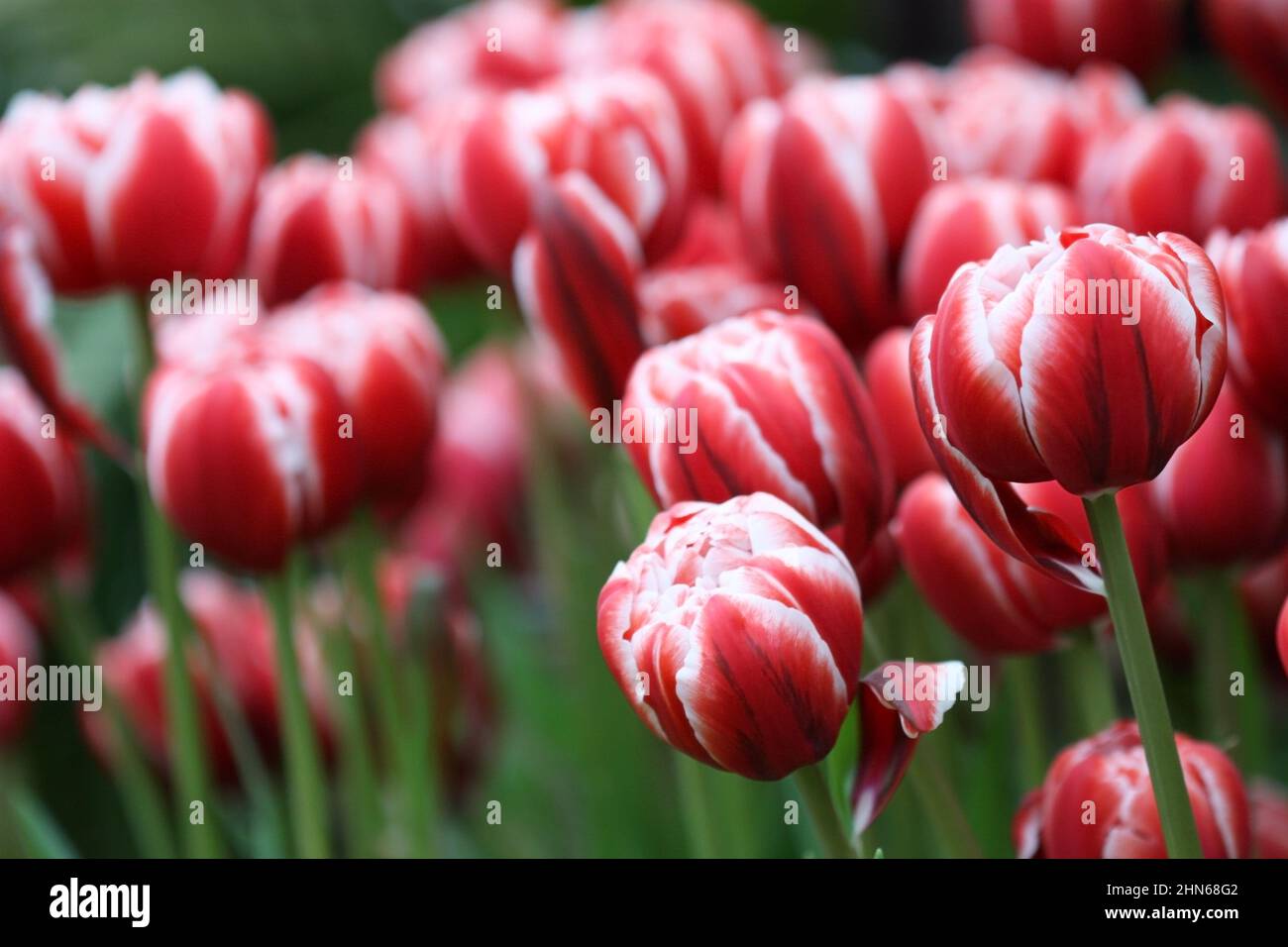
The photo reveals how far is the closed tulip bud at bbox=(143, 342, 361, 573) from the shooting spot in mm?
314

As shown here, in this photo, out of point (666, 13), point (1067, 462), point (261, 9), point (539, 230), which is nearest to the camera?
point (1067, 462)

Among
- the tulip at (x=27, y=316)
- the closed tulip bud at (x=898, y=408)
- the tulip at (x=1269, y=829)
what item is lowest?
the tulip at (x=1269, y=829)

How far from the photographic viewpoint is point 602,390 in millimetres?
306

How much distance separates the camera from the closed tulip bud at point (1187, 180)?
1.07ft

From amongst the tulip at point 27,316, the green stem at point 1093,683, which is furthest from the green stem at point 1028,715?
the tulip at point 27,316

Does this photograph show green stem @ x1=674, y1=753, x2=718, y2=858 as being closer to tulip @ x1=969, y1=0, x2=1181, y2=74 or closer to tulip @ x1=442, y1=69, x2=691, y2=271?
tulip @ x1=442, y1=69, x2=691, y2=271

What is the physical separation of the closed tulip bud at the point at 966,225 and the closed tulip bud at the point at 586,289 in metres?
0.06

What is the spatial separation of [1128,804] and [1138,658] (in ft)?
0.14

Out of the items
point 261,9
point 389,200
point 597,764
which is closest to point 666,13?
point 389,200

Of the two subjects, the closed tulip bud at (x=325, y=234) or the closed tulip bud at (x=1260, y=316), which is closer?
the closed tulip bud at (x=1260, y=316)

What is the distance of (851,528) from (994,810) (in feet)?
0.39

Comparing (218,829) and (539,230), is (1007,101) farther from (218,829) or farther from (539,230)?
(218,829)

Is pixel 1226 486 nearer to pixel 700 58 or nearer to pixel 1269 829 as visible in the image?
pixel 1269 829

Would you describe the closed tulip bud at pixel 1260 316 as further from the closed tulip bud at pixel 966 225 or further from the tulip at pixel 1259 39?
the tulip at pixel 1259 39
